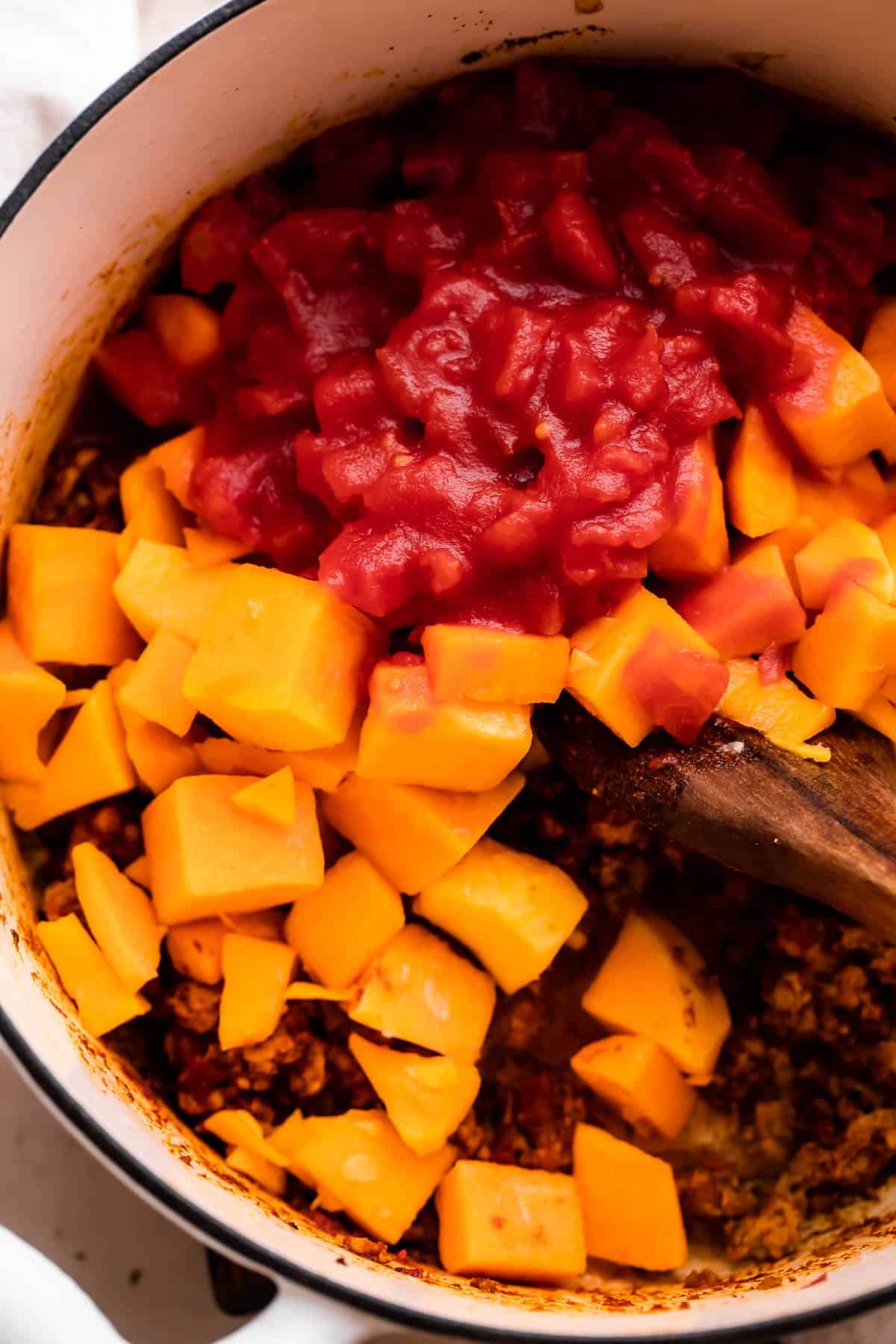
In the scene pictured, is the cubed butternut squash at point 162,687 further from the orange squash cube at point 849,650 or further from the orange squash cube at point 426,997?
the orange squash cube at point 849,650

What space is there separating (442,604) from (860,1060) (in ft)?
2.97

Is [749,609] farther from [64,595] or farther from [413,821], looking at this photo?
[64,595]

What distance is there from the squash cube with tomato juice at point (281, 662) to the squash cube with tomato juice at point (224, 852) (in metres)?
0.11

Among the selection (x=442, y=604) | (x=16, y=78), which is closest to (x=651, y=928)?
(x=442, y=604)

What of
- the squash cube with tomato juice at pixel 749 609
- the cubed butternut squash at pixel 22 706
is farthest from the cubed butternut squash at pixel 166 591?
the squash cube with tomato juice at pixel 749 609

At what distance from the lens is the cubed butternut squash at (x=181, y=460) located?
1718mm

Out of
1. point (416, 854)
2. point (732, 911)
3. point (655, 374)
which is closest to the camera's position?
point (655, 374)

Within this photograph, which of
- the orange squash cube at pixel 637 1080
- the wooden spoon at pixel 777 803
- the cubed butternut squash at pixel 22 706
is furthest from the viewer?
the orange squash cube at pixel 637 1080

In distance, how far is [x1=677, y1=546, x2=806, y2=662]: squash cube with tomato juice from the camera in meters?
1.57

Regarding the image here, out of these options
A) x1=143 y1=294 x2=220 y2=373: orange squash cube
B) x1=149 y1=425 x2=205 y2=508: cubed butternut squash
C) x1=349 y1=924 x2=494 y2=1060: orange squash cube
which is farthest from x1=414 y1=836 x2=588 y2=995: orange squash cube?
x1=143 y1=294 x2=220 y2=373: orange squash cube

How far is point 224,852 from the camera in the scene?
1630 millimetres

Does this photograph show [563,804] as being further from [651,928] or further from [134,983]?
[134,983]

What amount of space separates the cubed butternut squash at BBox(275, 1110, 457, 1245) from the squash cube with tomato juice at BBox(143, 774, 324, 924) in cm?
32

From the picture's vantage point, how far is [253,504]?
66.3 inches
